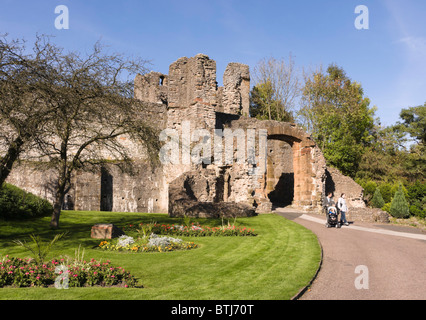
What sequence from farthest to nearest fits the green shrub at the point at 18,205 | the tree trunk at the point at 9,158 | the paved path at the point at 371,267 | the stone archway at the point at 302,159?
the stone archway at the point at 302,159
the green shrub at the point at 18,205
the tree trunk at the point at 9,158
the paved path at the point at 371,267

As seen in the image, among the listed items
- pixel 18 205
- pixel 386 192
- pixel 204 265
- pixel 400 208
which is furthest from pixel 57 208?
pixel 386 192

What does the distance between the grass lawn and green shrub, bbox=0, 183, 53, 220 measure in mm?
644

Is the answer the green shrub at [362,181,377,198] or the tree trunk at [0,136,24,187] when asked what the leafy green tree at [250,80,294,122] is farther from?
the tree trunk at [0,136,24,187]

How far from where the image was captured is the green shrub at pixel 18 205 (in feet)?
42.5

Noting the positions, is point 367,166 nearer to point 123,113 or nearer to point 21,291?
point 123,113

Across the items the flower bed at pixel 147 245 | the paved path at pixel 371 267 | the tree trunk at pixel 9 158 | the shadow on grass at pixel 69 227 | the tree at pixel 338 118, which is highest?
the tree at pixel 338 118

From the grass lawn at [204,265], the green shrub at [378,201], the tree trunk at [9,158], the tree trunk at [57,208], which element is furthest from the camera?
the green shrub at [378,201]

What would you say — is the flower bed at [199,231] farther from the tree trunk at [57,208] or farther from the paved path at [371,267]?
the paved path at [371,267]

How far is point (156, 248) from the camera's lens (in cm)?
992

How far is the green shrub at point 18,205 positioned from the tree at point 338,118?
27.6 metres

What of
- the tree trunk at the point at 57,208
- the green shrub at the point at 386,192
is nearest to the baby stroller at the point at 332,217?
the tree trunk at the point at 57,208

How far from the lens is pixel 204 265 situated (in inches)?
322

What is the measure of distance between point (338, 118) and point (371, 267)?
29391 mm
